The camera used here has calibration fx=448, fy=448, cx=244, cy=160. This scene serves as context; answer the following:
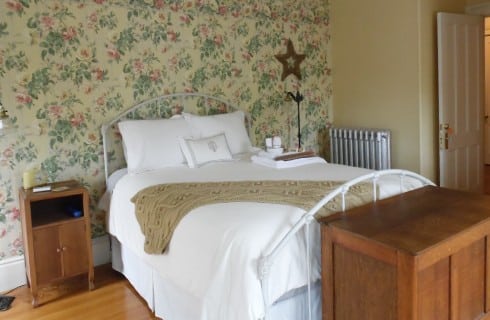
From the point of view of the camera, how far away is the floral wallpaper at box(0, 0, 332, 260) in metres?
3.00

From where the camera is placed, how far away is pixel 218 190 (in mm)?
2371

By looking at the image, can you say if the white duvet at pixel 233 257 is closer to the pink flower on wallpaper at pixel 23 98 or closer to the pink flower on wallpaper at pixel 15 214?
the pink flower on wallpaper at pixel 15 214

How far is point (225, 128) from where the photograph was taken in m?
3.54

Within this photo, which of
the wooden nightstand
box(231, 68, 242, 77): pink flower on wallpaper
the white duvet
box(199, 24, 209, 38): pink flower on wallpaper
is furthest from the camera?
box(231, 68, 242, 77): pink flower on wallpaper

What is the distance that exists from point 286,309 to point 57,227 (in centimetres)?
165

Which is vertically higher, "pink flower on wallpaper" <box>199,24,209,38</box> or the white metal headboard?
"pink flower on wallpaper" <box>199,24,209,38</box>

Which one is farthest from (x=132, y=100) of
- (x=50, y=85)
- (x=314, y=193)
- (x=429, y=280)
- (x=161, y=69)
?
(x=429, y=280)

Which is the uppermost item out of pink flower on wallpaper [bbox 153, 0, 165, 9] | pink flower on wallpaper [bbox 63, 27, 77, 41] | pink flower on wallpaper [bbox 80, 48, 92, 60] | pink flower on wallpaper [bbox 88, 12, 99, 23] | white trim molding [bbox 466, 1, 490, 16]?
pink flower on wallpaper [bbox 153, 0, 165, 9]

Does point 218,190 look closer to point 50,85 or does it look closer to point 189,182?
point 189,182

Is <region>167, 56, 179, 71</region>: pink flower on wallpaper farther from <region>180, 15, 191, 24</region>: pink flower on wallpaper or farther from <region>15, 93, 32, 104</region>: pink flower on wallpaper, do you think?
<region>15, 93, 32, 104</region>: pink flower on wallpaper

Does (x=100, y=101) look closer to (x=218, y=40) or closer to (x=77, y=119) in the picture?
(x=77, y=119)

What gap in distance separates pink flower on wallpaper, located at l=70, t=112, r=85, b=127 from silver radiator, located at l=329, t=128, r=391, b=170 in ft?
8.14

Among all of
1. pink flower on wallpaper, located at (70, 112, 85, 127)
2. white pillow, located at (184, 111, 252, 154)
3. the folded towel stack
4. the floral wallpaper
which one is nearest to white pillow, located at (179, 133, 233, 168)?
white pillow, located at (184, 111, 252, 154)

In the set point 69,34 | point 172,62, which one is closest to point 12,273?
point 69,34
